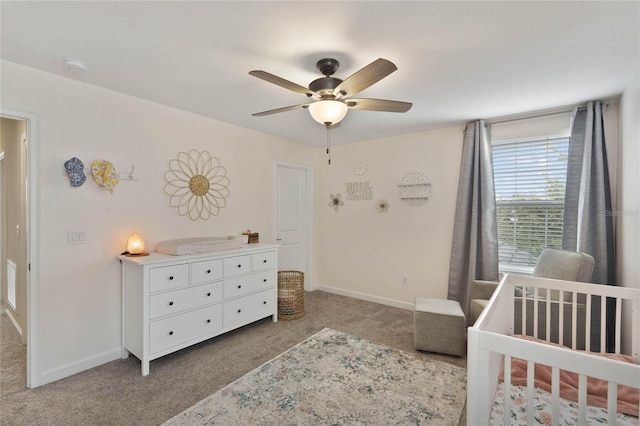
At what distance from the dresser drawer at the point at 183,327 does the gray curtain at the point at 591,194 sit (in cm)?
343

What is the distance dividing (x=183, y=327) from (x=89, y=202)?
1.30 metres

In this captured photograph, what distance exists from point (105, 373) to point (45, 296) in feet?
2.46

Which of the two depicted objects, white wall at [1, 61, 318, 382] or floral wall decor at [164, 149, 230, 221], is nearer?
white wall at [1, 61, 318, 382]

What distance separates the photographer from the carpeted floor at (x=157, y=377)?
1.87 meters

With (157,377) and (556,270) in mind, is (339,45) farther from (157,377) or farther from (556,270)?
(157,377)

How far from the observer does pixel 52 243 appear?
2232 mm

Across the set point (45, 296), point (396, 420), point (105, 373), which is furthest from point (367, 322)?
point (45, 296)

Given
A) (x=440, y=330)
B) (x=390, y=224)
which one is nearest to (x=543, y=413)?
(x=440, y=330)

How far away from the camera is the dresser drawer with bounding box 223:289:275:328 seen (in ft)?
9.58

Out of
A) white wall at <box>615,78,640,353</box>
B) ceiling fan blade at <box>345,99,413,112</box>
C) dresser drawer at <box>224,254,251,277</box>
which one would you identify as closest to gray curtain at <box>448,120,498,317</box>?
white wall at <box>615,78,640,353</box>

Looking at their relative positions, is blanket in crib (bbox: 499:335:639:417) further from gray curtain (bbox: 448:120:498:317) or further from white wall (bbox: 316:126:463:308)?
white wall (bbox: 316:126:463:308)

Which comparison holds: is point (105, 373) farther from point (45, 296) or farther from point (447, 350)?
point (447, 350)

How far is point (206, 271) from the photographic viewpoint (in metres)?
2.72

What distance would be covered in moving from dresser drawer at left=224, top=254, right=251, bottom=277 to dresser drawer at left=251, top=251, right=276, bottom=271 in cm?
7
